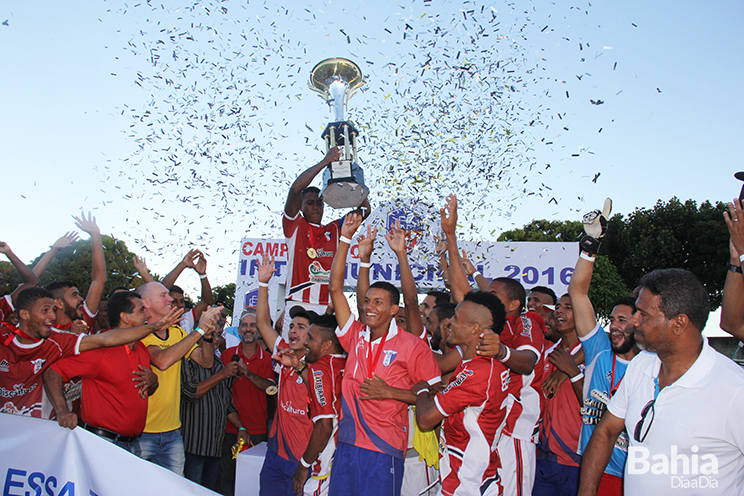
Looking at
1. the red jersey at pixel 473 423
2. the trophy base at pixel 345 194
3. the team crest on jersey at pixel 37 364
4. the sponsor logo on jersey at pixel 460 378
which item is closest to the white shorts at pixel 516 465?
the red jersey at pixel 473 423

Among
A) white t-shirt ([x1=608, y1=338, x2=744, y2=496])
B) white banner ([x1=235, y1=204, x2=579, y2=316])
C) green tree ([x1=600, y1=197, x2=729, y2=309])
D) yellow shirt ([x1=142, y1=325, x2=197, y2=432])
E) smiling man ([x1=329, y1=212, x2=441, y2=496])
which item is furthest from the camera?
green tree ([x1=600, y1=197, x2=729, y2=309])

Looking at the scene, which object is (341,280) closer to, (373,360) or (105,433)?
(373,360)

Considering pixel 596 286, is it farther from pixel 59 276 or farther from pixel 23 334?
pixel 59 276

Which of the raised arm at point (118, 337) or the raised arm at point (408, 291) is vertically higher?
the raised arm at point (408, 291)

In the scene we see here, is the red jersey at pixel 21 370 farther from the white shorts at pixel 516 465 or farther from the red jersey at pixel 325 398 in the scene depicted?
the white shorts at pixel 516 465

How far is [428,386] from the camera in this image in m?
3.85

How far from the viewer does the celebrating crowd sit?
8.45 feet

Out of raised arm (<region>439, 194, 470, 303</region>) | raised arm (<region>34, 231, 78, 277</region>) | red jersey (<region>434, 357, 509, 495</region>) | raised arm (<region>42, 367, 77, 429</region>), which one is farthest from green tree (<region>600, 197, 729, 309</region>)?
raised arm (<region>42, 367, 77, 429</region>)

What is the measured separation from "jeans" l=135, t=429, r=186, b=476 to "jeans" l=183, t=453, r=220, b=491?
659mm

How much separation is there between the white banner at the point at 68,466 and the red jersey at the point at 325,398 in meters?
1.23

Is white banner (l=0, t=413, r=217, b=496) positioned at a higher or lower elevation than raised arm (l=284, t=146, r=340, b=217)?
lower

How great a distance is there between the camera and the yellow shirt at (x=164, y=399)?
4691mm

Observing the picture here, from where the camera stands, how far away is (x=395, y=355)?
3975 mm

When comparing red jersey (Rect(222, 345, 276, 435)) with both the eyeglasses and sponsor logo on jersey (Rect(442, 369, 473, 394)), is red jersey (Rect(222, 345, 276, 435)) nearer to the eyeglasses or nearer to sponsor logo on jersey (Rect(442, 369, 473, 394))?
sponsor logo on jersey (Rect(442, 369, 473, 394))
